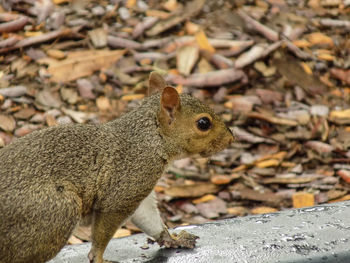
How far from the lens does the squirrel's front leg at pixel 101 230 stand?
3305mm

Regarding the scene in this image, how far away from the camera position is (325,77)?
6285 millimetres

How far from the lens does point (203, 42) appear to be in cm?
633

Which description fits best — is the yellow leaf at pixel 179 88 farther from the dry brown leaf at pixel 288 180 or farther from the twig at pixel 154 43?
the dry brown leaf at pixel 288 180

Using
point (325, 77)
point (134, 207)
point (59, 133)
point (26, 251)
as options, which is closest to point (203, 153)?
point (134, 207)

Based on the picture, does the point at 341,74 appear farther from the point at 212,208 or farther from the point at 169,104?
the point at 169,104

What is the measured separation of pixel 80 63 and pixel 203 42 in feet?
4.05

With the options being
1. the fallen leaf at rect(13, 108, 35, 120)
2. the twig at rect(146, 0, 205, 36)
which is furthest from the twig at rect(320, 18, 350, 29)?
the fallen leaf at rect(13, 108, 35, 120)

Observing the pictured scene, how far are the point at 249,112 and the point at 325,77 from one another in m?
1.03

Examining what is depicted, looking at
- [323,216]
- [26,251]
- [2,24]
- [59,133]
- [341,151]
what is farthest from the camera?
[2,24]

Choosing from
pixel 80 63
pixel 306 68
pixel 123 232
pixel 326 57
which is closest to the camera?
pixel 123 232

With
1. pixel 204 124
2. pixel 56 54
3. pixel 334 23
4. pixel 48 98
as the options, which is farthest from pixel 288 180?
pixel 334 23

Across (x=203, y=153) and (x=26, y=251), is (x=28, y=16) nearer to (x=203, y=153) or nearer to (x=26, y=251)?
(x=203, y=153)

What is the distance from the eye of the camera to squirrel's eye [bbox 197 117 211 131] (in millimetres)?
3582

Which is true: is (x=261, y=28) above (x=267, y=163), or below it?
above
